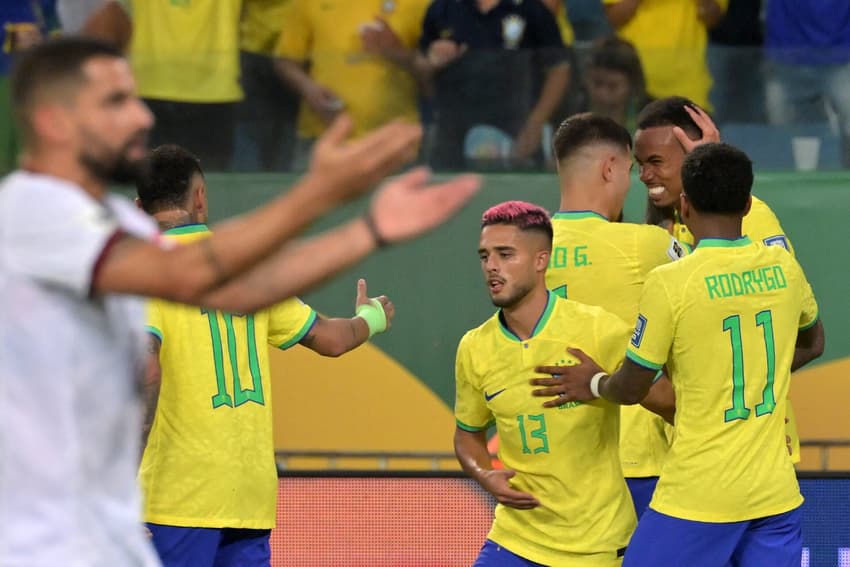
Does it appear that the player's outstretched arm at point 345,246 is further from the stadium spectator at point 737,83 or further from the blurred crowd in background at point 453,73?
the stadium spectator at point 737,83

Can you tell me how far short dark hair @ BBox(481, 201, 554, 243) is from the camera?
5.45 meters

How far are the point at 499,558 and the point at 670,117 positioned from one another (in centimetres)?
204

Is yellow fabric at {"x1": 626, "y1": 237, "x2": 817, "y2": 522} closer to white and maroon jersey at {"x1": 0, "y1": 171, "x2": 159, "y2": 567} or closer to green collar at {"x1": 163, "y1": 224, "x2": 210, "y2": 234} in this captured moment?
green collar at {"x1": 163, "y1": 224, "x2": 210, "y2": 234}

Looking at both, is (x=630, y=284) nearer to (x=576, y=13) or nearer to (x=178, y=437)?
(x=178, y=437)

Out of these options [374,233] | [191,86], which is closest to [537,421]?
[374,233]

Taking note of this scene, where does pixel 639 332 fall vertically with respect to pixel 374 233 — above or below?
below

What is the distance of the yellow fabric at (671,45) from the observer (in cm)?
830

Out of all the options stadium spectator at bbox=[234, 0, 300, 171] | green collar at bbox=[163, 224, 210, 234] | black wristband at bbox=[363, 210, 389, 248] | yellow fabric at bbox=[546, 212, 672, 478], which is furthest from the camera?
stadium spectator at bbox=[234, 0, 300, 171]

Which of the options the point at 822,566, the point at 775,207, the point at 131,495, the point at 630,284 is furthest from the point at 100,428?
the point at 775,207

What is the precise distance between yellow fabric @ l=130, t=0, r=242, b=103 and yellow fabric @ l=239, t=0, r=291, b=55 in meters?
0.05

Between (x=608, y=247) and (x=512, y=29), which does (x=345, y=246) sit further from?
(x=512, y=29)

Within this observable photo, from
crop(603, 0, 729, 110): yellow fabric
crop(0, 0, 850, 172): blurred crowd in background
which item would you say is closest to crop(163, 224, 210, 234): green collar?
crop(0, 0, 850, 172): blurred crowd in background

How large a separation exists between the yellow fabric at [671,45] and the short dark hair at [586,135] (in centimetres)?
208

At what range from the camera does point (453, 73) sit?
846 centimetres
